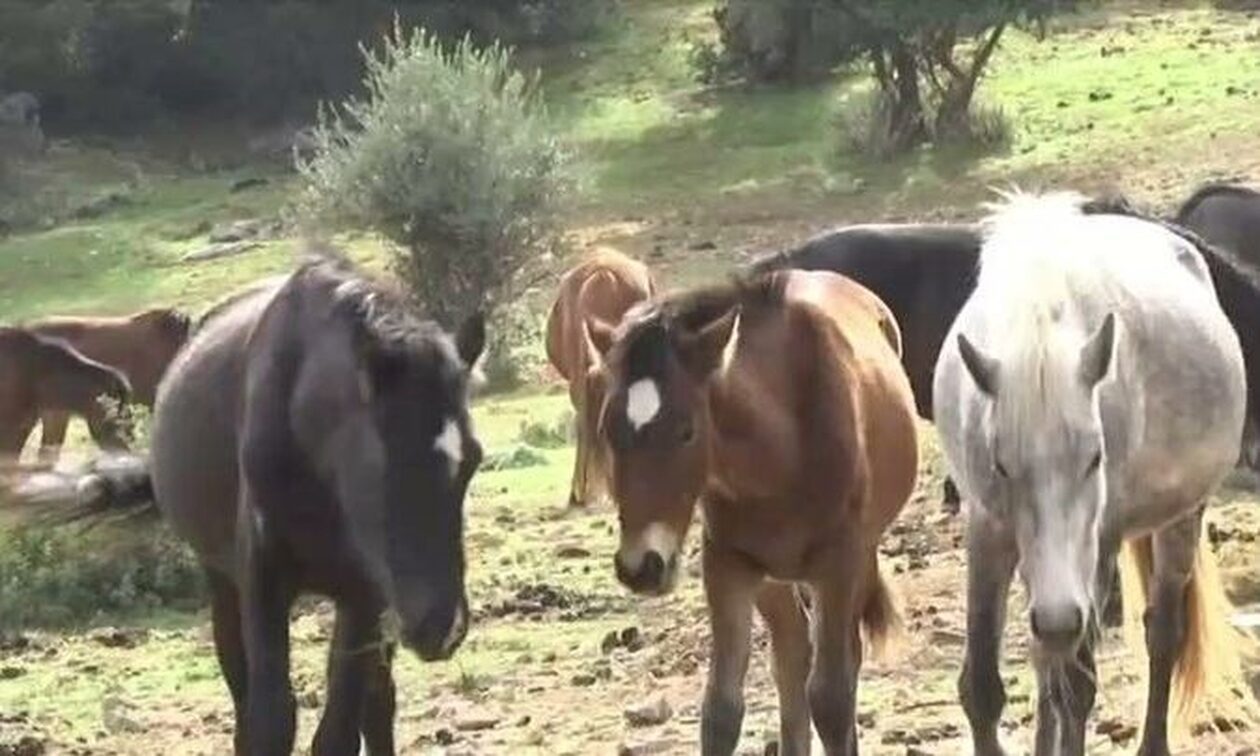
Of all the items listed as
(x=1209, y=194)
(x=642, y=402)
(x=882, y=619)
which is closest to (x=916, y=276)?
(x=1209, y=194)

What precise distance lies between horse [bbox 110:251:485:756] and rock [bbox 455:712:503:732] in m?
1.58

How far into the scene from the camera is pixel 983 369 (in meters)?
6.43

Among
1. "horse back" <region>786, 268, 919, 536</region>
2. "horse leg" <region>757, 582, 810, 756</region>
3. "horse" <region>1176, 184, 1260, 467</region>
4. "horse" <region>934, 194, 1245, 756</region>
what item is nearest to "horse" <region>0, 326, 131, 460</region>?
"horse" <region>1176, 184, 1260, 467</region>

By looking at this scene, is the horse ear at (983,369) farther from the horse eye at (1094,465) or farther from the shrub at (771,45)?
the shrub at (771,45)

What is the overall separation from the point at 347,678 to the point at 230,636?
1.09m

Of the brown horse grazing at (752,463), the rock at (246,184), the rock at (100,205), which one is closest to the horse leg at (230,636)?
the brown horse grazing at (752,463)

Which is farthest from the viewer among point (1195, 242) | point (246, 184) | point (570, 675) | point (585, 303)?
point (246, 184)

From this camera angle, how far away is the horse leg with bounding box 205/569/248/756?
809cm

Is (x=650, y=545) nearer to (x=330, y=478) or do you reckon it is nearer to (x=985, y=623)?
(x=330, y=478)

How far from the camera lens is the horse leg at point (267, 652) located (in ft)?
23.2

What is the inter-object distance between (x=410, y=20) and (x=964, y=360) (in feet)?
114

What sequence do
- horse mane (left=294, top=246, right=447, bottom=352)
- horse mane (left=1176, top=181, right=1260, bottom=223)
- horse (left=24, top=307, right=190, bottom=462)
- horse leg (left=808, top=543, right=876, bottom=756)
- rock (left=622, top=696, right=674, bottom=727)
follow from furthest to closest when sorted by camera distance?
horse (left=24, top=307, right=190, bottom=462)
horse mane (left=1176, top=181, right=1260, bottom=223)
rock (left=622, top=696, right=674, bottom=727)
horse leg (left=808, top=543, right=876, bottom=756)
horse mane (left=294, top=246, right=447, bottom=352)

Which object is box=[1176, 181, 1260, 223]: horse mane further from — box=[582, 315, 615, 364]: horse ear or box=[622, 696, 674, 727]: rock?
box=[582, 315, 615, 364]: horse ear

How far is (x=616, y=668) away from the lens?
34.0 ft
